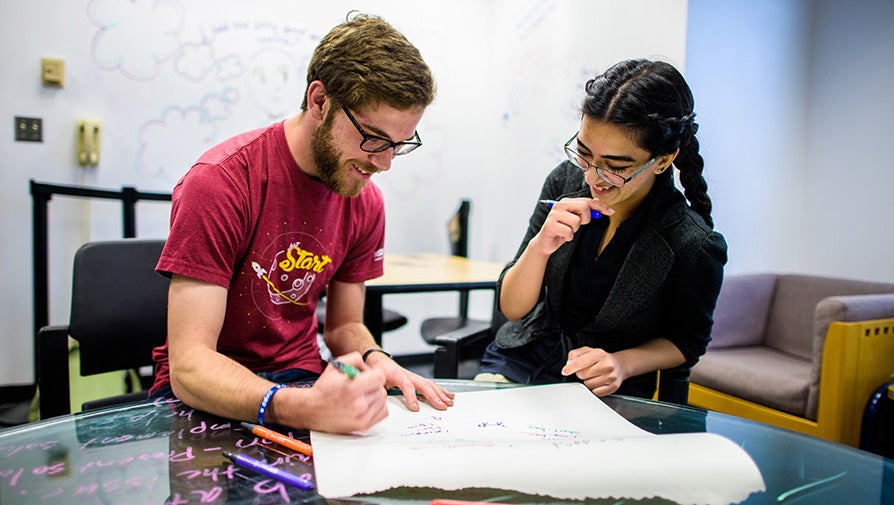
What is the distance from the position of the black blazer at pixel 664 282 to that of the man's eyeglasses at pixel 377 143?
15.6 inches

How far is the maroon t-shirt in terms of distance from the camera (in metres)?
0.96

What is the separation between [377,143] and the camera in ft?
3.44

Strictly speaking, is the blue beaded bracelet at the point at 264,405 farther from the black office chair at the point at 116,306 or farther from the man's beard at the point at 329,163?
the black office chair at the point at 116,306

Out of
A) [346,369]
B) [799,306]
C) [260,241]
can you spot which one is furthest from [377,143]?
[799,306]

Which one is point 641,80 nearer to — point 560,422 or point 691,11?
point 560,422

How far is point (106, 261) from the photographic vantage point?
139 centimetres

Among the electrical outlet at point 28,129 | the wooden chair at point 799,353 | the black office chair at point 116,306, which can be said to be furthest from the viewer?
the electrical outlet at point 28,129

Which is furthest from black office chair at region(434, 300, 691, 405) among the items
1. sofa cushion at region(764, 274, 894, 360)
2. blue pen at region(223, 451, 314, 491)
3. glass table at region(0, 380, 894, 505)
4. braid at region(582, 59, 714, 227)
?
sofa cushion at region(764, 274, 894, 360)

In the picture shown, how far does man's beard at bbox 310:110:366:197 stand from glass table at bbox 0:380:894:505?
1.54 ft

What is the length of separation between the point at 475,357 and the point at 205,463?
1.37m

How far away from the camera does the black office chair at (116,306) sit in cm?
135

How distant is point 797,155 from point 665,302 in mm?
1914

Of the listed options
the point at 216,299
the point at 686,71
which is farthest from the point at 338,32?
the point at 686,71

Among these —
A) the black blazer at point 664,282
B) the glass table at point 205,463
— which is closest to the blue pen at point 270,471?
the glass table at point 205,463
